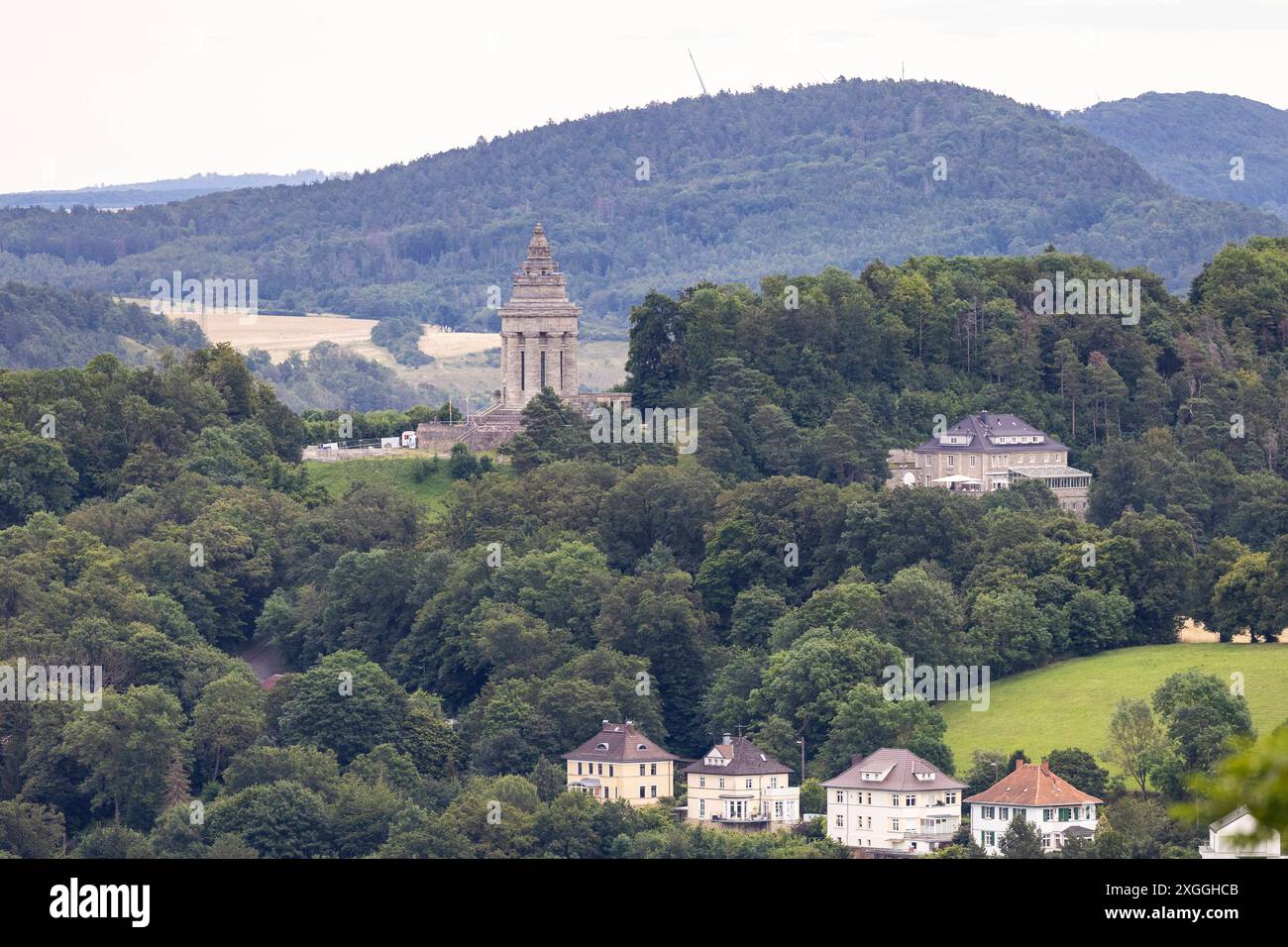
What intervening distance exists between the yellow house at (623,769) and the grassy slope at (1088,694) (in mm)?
7297

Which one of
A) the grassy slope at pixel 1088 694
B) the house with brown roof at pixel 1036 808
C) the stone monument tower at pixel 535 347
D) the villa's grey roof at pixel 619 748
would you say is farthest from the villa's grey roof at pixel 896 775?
the stone monument tower at pixel 535 347

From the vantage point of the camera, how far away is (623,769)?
75.5 m

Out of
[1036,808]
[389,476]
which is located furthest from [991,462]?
[1036,808]

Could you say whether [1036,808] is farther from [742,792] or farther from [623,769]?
[623,769]

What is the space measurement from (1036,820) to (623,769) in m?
12.5

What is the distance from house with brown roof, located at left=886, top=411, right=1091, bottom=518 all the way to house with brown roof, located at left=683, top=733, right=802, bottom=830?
85.0 ft

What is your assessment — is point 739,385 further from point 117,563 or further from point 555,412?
point 117,563

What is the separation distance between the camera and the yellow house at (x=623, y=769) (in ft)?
246

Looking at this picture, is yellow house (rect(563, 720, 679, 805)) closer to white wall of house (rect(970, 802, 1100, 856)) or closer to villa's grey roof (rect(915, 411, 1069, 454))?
white wall of house (rect(970, 802, 1100, 856))

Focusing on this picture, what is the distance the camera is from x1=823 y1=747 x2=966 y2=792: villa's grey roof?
7025cm

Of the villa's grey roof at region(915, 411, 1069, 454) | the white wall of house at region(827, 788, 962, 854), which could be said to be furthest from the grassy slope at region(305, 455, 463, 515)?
the white wall of house at region(827, 788, 962, 854)

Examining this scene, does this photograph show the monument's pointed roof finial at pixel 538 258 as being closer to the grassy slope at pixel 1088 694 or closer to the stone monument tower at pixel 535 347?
the stone monument tower at pixel 535 347

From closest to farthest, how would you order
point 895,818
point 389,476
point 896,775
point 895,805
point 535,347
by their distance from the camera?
1. point 895,818
2. point 895,805
3. point 896,775
4. point 389,476
5. point 535,347

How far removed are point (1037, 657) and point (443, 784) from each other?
18140 mm
